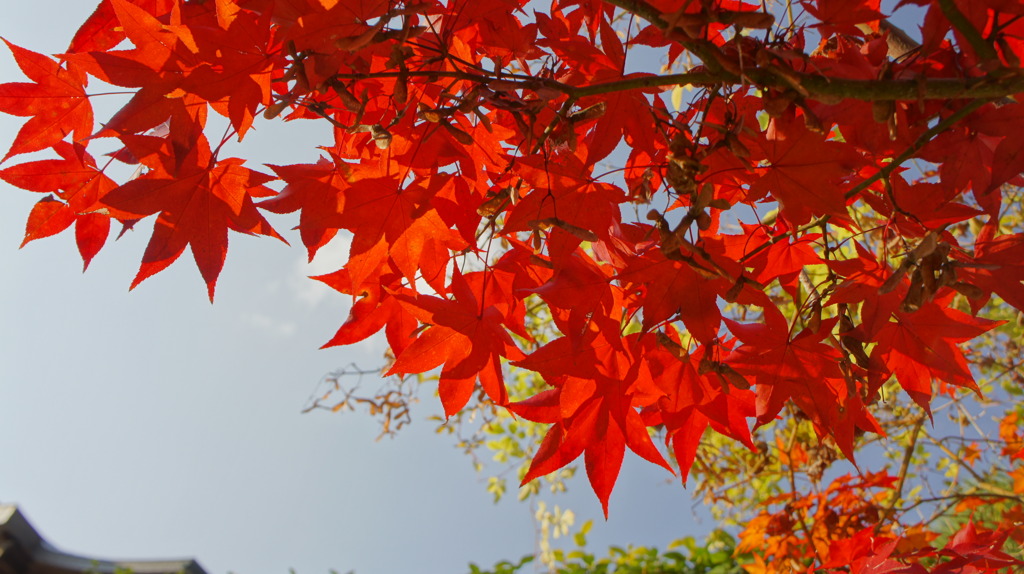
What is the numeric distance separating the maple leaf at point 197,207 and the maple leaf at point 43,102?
25cm

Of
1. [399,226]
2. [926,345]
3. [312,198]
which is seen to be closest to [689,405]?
[926,345]

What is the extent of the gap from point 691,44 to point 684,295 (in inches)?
12.0

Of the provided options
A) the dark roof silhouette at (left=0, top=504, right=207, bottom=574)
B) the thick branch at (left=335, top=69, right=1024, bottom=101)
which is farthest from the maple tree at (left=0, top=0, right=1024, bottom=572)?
the dark roof silhouette at (left=0, top=504, right=207, bottom=574)

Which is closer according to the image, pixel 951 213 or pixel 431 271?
pixel 951 213

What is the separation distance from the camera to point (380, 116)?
102 centimetres

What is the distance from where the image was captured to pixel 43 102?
3.32ft

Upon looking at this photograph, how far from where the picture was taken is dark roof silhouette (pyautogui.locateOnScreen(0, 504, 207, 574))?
3.92 meters

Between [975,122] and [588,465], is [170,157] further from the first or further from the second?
[975,122]

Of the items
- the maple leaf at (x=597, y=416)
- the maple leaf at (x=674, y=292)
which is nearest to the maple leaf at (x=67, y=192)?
the maple leaf at (x=597, y=416)

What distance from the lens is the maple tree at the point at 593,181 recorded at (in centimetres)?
74

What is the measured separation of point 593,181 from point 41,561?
4.75m

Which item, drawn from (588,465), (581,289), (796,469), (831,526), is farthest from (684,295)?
(796,469)

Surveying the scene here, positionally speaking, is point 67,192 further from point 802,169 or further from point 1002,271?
point 1002,271

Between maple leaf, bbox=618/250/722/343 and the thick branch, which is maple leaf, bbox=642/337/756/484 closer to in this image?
maple leaf, bbox=618/250/722/343
